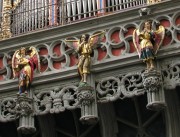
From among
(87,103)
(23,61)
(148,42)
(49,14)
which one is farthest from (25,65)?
(148,42)

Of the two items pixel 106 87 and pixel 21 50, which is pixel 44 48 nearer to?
pixel 21 50

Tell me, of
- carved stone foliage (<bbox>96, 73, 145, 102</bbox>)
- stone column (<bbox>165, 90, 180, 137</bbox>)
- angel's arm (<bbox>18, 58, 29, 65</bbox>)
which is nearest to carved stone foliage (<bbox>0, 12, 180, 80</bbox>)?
angel's arm (<bbox>18, 58, 29, 65</bbox>)

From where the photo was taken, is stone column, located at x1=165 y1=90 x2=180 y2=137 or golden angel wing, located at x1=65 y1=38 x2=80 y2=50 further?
golden angel wing, located at x1=65 y1=38 x2=80 y2=50

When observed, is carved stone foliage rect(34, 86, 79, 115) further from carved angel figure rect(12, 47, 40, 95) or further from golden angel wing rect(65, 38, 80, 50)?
golden angel wing rect(65, 38, 80, 50)

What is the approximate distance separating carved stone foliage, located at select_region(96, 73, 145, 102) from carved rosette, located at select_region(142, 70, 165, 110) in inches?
11.5

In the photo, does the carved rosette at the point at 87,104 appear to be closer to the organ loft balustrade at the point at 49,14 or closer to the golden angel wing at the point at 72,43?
the golden angel wing at the point at 72,43

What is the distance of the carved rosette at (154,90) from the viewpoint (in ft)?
42.6

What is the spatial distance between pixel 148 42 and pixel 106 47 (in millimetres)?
1112

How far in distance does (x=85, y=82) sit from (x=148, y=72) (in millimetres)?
1527

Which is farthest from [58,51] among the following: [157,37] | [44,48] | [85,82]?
[157,37]

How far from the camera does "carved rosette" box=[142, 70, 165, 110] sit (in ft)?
42.6

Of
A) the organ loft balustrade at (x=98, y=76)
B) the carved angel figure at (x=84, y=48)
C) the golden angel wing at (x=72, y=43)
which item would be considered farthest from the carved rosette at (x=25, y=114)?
the golden angel wing at (x=72, y=43)

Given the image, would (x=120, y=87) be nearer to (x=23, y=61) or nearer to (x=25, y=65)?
Result: (x=25, y=65)

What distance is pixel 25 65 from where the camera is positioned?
14641 millimetres
